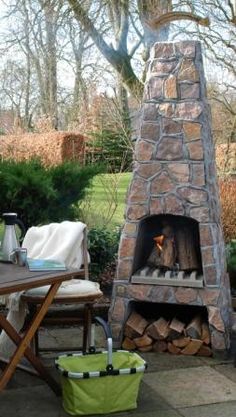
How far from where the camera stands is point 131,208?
13.5ft

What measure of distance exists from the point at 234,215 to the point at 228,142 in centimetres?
192

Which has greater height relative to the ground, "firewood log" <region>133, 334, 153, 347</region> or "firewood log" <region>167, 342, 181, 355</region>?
"firewood log" <region>133, 334, 153, 347</region>

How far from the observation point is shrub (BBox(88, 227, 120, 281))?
543 cm

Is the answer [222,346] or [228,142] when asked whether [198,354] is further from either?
[228,142]

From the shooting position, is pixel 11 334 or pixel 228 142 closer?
pixel 11 334

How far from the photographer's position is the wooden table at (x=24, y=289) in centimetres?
293

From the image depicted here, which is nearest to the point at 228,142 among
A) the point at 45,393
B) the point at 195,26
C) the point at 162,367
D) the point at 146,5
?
the point at 195,26

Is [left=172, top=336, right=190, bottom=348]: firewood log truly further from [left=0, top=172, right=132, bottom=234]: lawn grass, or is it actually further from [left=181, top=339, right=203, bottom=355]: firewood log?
[left=0, top=172, right=132, bottom=234]: lawn grass

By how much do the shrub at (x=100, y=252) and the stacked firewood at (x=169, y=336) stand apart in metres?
1.29

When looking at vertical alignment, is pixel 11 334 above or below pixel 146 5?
below

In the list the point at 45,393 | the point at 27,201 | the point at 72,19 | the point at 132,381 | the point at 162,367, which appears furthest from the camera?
the point at 72,19

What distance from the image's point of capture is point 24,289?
289 centimetres

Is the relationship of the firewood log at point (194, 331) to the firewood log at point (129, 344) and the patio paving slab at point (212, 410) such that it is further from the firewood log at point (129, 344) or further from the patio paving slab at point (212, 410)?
the patio paving slab at point (212, 410)

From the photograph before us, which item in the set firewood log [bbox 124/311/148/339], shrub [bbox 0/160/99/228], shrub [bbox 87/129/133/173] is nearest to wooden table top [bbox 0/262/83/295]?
firewood log [bbox 124/311/148/339]
